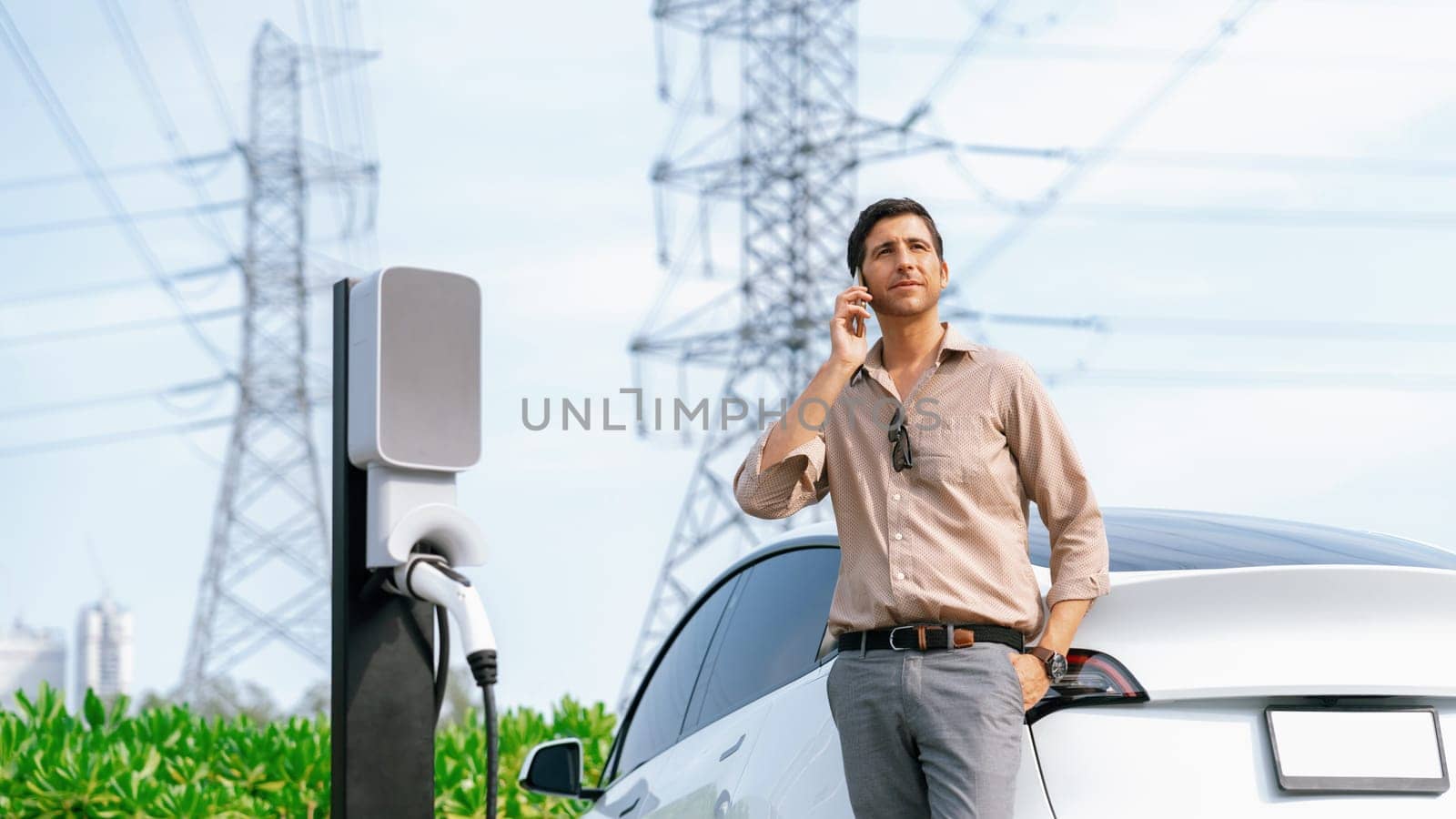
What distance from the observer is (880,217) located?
111 inches

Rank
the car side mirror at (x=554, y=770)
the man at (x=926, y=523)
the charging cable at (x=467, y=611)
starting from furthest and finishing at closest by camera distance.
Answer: the car side mirror at (x=554, y=770), the charging cable at (x=467, y=611), the man at (x=926, y=523)

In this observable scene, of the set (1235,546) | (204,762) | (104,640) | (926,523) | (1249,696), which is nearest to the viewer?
(1249,696)

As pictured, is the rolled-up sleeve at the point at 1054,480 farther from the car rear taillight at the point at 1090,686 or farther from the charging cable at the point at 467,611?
the charging cable at the point at 467,611

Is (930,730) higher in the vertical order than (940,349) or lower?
lower

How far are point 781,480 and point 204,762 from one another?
210 inches

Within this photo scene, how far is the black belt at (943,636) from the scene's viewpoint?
8.21 feet

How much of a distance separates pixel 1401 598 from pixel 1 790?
603cm

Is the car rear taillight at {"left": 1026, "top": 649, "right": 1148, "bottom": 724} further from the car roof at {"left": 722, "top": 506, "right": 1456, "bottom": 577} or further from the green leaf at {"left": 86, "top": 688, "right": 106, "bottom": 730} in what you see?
the green leaf at {"left": 86, "top": 688, "right": 106, "bottom": 730}

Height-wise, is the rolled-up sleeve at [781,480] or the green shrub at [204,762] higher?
the rolled-up sleeve at [781,480]

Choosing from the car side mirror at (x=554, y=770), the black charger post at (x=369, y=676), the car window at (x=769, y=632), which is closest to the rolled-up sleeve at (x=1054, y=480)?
the car window at (x=769, y=632)

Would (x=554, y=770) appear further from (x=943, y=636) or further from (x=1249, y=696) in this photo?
(x=1249, y=696)

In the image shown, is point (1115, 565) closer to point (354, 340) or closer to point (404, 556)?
point (404, 556)

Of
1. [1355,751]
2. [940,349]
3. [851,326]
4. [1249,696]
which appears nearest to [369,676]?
[851,326]

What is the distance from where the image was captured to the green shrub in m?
6.48
